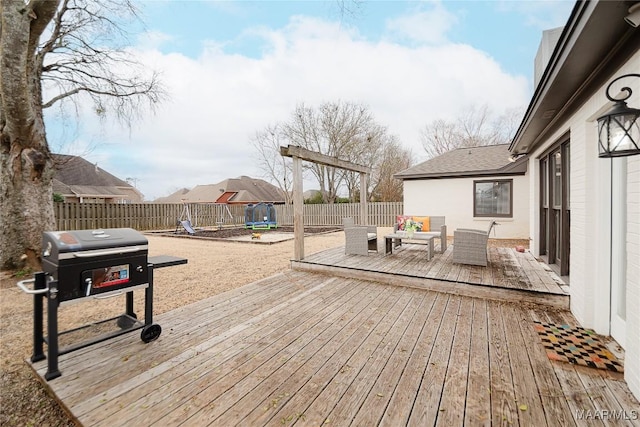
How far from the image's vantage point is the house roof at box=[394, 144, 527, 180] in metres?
9.47

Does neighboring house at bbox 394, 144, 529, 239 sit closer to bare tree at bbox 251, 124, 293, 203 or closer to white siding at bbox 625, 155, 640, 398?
white siding at bbox 625, 155, 640, 398

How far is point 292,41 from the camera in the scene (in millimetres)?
8172

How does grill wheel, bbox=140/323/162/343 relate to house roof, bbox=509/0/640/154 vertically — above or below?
below

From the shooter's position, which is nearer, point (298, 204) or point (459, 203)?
point (298, 204)

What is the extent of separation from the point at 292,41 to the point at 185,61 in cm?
389

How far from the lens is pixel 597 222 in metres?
2.71

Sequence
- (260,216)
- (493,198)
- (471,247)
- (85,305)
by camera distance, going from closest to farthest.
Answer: (85,305) < (471,247) < (493,198) < (260,216)

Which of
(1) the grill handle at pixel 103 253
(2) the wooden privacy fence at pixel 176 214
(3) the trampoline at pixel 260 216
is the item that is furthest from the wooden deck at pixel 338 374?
(2) the wooden privacy fence at pixel 176 214

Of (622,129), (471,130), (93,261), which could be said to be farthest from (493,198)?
(471,130)

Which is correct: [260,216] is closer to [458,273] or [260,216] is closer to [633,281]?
[458,273]

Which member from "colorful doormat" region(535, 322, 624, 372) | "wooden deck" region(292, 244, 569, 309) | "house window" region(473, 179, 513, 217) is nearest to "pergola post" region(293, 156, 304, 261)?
"wooden deck" region(292, 244, 569, 309)

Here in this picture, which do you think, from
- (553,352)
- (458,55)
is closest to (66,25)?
(553,352)

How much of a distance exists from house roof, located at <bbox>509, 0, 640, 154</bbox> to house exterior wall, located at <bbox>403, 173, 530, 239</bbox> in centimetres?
685

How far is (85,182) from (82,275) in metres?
25.7
